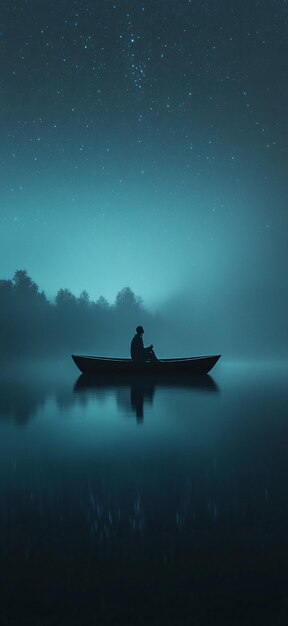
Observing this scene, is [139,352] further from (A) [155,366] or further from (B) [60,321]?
(B) [60,321]

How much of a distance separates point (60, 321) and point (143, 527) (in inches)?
4356

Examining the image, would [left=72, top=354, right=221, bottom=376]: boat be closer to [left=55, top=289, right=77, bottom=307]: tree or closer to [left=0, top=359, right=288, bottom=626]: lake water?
[left=0, top=359, right=288, bottom=626]: lake water

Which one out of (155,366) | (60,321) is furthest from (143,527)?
(60,321)

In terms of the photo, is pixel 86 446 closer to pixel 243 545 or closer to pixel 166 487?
pixel 166 487

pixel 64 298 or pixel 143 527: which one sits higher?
pixel 64 298

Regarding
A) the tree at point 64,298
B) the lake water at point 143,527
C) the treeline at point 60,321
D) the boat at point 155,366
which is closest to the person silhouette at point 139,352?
the boat at point 155,366

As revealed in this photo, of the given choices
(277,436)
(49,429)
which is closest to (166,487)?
(277,436)

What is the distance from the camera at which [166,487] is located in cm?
449

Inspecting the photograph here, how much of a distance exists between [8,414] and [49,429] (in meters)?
2.23

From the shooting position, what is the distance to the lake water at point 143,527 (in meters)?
2.37

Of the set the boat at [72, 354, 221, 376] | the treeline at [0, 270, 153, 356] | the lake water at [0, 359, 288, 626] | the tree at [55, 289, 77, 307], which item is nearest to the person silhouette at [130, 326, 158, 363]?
the boat at [72, 354, 221, 376]

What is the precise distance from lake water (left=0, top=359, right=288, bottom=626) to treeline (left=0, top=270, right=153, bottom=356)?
203 feet

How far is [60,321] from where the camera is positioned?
11169cm

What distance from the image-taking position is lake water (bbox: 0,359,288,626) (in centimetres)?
237
